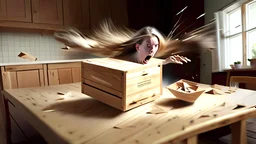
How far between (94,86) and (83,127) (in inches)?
10.7

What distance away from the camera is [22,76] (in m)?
2.31

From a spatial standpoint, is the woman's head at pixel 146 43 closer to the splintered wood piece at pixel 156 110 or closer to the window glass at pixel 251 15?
the splintered wood piece at pixel 156 110

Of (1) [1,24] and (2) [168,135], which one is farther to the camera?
A: (1) [1,24]

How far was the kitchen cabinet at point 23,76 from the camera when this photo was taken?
2.21 metres

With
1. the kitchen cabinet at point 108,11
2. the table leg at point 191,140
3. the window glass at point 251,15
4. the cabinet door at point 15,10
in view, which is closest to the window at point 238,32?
the window glass at point 251,15

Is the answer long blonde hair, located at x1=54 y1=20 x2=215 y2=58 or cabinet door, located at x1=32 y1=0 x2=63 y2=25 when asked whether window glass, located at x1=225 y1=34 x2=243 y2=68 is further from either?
cabinet door, located at x1=32 y1=0 x2=63 y2=25

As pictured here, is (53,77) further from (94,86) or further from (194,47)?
(194,47)

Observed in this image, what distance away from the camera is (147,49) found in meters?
0.84

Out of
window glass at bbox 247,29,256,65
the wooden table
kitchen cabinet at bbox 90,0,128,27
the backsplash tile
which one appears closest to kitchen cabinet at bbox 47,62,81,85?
the backsplash tile

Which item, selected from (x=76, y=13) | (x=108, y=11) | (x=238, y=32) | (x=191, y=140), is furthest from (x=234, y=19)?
(x=191, y=140)

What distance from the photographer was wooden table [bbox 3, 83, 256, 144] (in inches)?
20.3

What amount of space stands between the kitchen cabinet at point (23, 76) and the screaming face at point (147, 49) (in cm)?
192

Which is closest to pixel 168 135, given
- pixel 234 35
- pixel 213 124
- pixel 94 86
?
pixel 213 124

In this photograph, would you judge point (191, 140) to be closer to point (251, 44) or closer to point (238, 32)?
point (251, 44)
